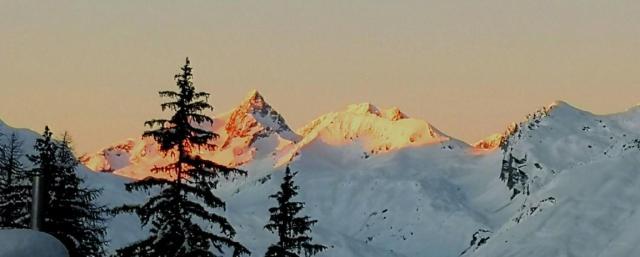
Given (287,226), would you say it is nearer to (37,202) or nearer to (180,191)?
(180,191)

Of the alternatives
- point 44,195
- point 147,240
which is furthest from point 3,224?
point 44,195

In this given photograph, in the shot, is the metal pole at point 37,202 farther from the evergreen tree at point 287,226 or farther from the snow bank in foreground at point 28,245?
the evergreen tree at point 287,226

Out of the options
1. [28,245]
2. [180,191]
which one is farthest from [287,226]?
[28,245]

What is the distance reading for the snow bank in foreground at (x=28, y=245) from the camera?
1334 centimetres

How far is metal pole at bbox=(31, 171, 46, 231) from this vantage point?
14.7m

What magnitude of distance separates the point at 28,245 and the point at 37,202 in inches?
57.7

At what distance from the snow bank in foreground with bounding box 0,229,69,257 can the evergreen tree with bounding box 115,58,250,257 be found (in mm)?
17390

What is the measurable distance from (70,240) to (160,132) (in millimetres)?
6350

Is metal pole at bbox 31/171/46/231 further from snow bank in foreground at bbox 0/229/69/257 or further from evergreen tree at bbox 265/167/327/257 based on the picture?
evergreen tree at bbox 265/167/327/257

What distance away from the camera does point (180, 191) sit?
31578 mm

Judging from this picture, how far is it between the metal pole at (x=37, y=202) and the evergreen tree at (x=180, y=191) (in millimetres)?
16139

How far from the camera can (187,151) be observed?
1278 inches

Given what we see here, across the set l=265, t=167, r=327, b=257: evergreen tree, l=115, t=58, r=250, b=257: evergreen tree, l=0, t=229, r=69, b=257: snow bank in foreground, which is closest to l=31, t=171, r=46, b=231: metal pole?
l=0, t=229, r=69, b=257: snow bank in foreground

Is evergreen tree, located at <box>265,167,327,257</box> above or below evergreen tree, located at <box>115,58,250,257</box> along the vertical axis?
above
